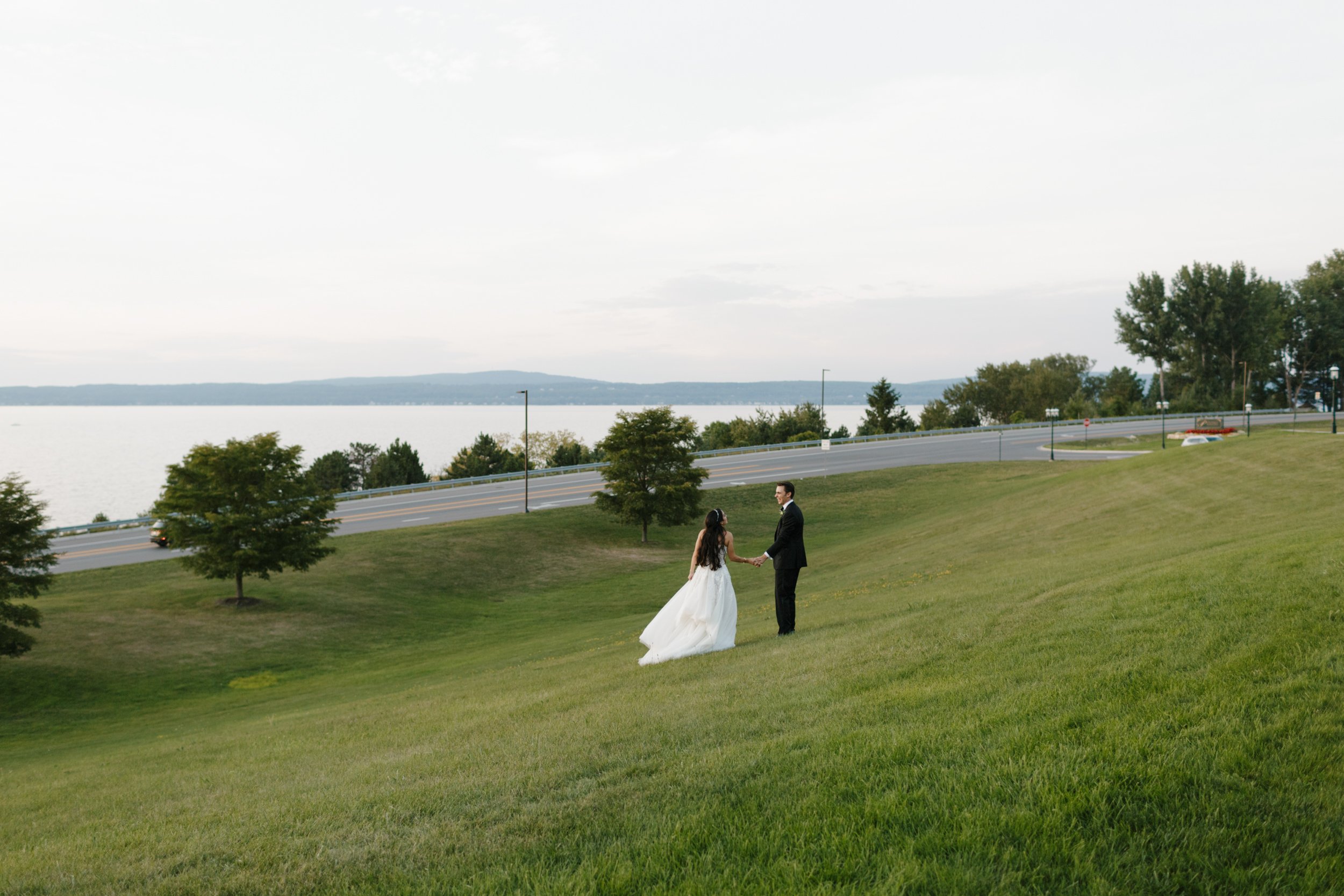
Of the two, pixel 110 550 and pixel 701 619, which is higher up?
pixel 701 619

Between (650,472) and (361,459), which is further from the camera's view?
(361,459)

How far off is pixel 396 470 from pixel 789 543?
69052 mm

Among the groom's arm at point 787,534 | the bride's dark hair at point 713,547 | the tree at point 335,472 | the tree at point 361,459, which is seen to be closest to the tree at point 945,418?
the tree at point 361,459

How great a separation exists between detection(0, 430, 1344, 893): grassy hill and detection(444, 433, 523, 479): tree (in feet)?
197

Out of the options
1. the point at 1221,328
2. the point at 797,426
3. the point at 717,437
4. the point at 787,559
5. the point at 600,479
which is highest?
the point at 1221,328

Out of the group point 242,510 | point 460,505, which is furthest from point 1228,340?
point 242,510

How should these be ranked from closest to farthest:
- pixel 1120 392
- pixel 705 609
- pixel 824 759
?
pixel 824 759
pixel 705 609
pixel 1120 392

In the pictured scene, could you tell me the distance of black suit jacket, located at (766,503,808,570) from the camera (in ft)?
41.2

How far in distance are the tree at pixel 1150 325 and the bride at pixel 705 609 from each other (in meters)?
107

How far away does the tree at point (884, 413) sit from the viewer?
10294 centimetres

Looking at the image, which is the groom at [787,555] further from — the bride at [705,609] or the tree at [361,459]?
the tree at [361,459]

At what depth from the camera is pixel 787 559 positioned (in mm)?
12719

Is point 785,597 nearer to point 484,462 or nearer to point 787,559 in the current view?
point 787,559

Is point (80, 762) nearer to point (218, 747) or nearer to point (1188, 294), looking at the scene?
point (218, 747)
